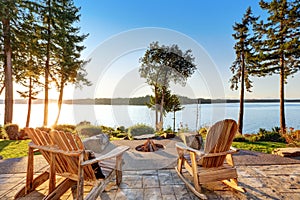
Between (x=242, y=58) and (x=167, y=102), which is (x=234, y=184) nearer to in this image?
(x=242, y=58)

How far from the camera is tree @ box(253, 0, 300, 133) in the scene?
7632 mm

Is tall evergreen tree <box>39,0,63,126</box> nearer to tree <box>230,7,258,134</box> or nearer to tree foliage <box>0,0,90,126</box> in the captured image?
tree foliage <box>0,0,90,126</box>

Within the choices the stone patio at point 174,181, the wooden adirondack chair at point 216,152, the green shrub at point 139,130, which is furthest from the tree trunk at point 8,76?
the wooden adirondack chair at point 216,152

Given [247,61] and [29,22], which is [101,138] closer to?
[29,22]

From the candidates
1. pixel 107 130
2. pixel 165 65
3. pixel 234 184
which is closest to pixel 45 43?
pixel 107 130

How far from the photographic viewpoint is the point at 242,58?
9.66 m

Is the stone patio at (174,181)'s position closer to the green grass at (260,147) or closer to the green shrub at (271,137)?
the green grass at (260,147)

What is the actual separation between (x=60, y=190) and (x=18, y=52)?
9475 millimetres

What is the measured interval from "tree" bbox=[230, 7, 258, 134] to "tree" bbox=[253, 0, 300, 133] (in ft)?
2.12

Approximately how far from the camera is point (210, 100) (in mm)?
7043

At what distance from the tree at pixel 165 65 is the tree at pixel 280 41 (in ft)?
11.8

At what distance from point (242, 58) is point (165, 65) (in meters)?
4.43

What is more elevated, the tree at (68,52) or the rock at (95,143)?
the tree at (68,52)

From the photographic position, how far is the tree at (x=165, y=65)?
10.1m
